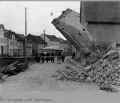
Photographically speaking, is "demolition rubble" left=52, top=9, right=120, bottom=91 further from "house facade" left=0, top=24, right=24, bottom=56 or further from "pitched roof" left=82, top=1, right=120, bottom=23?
"house facade" left=0, top=24, right=24, bottom=56

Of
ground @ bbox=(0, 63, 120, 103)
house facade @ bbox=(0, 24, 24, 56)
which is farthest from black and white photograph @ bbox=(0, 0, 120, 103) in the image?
house facade @ bbox=(0, 24, 24, 56)

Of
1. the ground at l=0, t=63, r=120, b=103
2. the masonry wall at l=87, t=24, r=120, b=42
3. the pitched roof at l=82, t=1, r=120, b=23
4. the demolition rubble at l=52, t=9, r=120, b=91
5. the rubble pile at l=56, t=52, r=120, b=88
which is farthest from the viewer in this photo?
the masonry wall at l=87, t=24, r=120, b=42

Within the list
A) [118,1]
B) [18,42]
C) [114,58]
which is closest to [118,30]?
[118,1]

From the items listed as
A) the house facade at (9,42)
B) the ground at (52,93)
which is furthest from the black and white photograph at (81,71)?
the house facade at (9,42)

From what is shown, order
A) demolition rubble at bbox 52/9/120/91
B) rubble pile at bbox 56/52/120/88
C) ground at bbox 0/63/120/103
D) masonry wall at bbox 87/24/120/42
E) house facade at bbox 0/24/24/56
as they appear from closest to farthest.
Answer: ground at bbox 0/63/120/103 → rubble pile at bbox 56/52/120/88 → demolition rubble at bbox 52/9/120/91 → masonry wall at bbox 87/24/120/42 → house facade at bbox 0/24/24/56

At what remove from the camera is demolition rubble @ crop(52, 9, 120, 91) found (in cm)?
1080

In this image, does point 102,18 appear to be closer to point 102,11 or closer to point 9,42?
point 102,11

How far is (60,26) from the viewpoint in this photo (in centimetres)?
1329

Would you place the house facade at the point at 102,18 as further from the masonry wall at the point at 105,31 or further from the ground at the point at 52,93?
the ground at the point at 52,93

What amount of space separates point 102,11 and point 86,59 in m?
6.98

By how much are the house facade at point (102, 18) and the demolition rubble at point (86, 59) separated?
433 centimetres

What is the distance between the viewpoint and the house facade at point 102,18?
59.1 feet

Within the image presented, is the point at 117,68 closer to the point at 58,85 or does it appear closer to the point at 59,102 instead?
the point at 58,85

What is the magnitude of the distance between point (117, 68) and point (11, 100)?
645 cm
